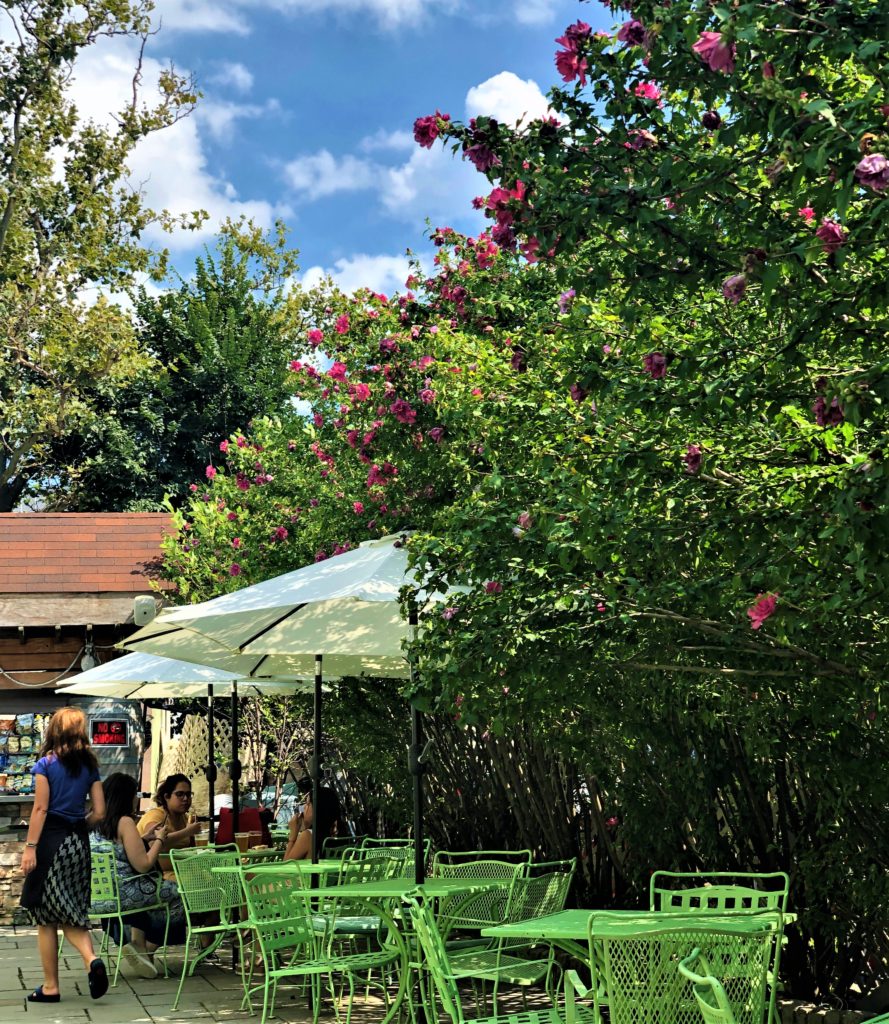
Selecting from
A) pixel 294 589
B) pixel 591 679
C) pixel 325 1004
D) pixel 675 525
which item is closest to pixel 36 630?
pixel 325 1004

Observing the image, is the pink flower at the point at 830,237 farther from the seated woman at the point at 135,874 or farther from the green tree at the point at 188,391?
the green tree at the point at 188,391

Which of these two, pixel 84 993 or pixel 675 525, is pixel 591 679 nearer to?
pixel 675 525

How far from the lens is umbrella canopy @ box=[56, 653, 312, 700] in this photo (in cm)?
1038

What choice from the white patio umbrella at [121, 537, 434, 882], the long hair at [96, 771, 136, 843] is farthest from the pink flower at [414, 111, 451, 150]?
the long hair at [96, 771, 136, 843]

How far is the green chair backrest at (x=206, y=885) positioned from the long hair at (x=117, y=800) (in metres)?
0.99

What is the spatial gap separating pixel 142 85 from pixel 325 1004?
14.4 meters

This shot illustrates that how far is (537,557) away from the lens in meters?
4.67

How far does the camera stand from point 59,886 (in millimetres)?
8031

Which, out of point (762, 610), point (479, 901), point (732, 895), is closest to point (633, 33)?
point (762, 610)

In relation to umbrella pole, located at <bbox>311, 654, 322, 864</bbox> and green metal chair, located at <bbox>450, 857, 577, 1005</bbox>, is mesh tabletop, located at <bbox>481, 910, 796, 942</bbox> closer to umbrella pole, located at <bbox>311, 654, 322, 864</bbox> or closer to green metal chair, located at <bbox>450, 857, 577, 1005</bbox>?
green metal chair, located at <bbox>450, 857, 577, 1005</bbox>

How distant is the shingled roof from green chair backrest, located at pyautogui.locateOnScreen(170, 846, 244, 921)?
9129 mm

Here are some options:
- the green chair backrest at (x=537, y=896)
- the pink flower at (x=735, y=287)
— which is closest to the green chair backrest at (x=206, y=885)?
the green chair backrest at (x=537, y=896)

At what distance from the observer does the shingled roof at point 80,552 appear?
1712 centimetres

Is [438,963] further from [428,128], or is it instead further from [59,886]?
[59,886]
